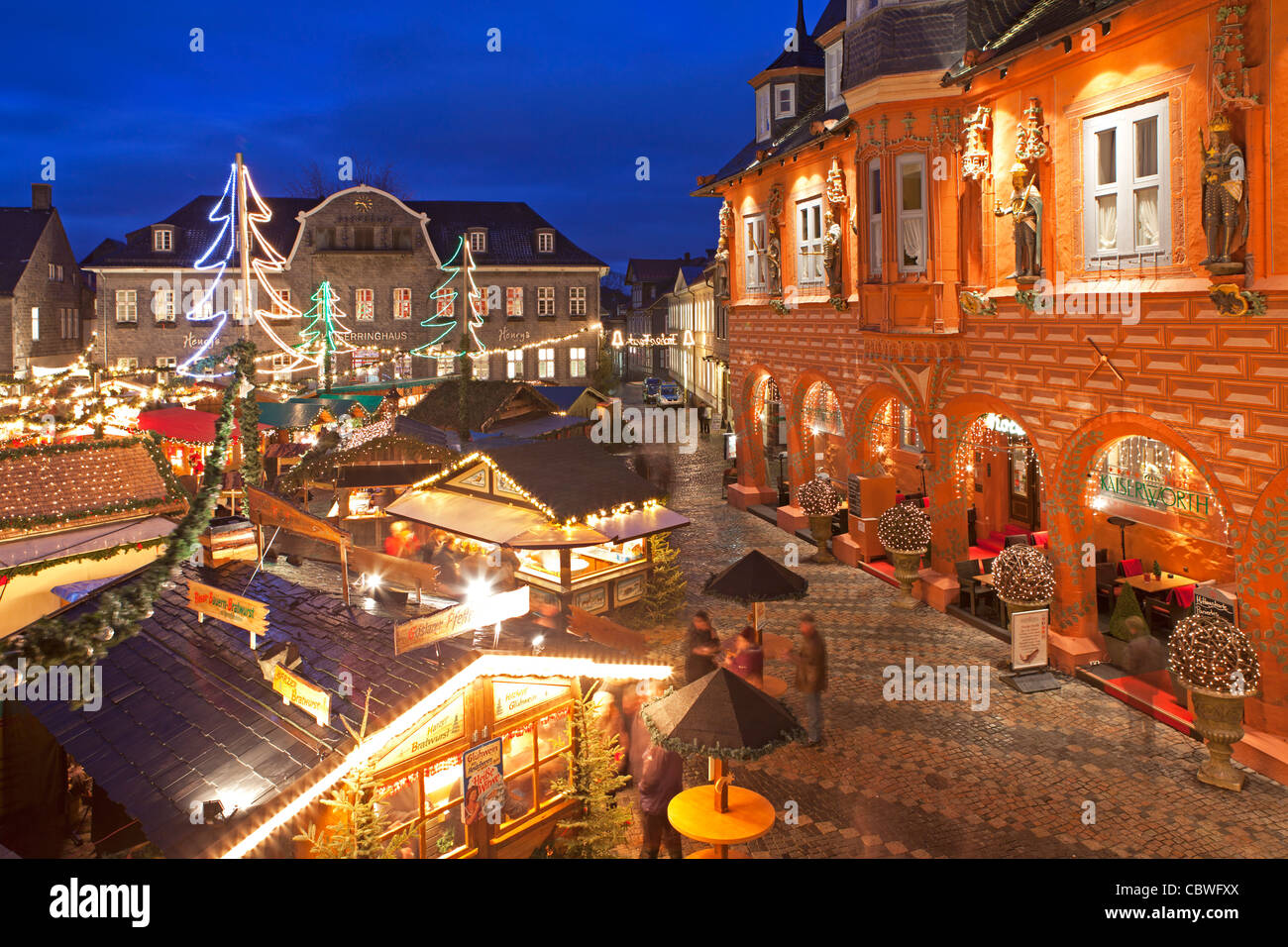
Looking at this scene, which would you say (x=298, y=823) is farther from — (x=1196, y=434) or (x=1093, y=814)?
(x=1196, y=434)

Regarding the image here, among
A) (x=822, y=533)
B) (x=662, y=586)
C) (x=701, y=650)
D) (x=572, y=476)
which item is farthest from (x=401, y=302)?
(x=701, y=650)

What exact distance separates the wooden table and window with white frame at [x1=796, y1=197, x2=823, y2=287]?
1693 centimetres

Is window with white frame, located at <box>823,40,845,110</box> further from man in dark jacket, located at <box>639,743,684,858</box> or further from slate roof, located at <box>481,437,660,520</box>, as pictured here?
man in dark jacket, located at <box>639,743,684,858</box>

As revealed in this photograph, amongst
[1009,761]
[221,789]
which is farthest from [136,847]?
[1009,761]

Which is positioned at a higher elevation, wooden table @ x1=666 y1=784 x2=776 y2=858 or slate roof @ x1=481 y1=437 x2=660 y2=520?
slate roof @ x1=481 y1=437 x2=660 y2=520

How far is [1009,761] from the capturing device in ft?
37.0

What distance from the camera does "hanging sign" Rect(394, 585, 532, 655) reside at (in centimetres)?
782

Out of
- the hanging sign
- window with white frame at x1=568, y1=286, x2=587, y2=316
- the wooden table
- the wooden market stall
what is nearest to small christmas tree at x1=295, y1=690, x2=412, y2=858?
the hanging sign

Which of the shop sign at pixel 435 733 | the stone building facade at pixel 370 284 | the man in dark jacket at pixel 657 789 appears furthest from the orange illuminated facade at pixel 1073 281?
the stone building facade at pixel 370 284

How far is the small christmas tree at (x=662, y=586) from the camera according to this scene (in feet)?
54.3

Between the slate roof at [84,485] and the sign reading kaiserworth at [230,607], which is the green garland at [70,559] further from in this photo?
the sign reading kaiserworth at [230,607]

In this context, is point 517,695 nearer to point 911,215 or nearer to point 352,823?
point 352,823
